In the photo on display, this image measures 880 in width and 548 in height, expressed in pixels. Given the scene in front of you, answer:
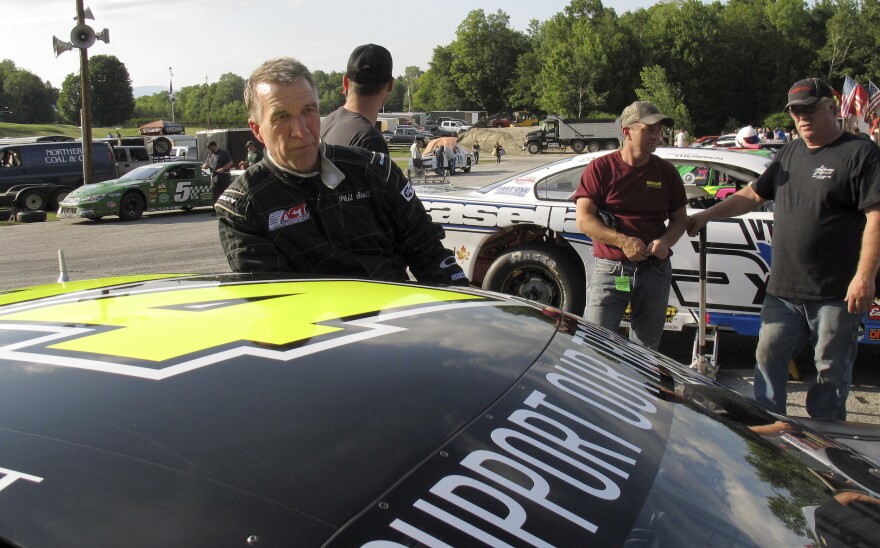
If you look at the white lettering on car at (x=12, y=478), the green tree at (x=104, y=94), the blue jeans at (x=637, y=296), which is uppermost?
the green tree at (x=104, y=94)

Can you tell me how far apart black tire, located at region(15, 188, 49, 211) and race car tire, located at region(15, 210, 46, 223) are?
1595 millimetres

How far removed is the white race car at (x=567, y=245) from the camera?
5.31 m

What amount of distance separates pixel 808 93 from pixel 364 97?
199 centimetres

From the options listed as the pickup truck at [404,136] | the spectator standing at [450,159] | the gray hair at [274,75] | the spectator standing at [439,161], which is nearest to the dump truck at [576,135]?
the pickup truck at [404,136]

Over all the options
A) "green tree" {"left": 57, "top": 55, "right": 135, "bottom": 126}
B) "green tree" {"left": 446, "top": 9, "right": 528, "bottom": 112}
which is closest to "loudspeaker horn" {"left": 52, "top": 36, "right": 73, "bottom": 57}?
"green tree" {"left": 446, "top": 9, "right": 528, "bottom": 112}

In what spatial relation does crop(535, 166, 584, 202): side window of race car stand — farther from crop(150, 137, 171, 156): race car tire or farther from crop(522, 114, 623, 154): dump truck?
crop(522, 114, 623, 154): dump truck

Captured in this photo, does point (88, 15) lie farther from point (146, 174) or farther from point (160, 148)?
point (160, 148)

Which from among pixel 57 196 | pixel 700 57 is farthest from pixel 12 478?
pixel 700 57

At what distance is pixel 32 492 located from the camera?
0.98 m

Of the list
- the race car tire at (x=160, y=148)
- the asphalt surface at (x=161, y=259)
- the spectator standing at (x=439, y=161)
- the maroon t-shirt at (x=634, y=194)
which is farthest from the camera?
the race car tire at (x=160, y=148)

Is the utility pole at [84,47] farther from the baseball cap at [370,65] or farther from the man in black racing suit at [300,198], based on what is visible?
the man in black racing suit at [300,198]

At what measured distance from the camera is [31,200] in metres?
19.8

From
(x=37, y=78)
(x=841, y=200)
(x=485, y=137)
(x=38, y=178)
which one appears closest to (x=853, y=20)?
(x=485, y=137)

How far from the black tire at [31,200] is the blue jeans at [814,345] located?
20243 millimetres
